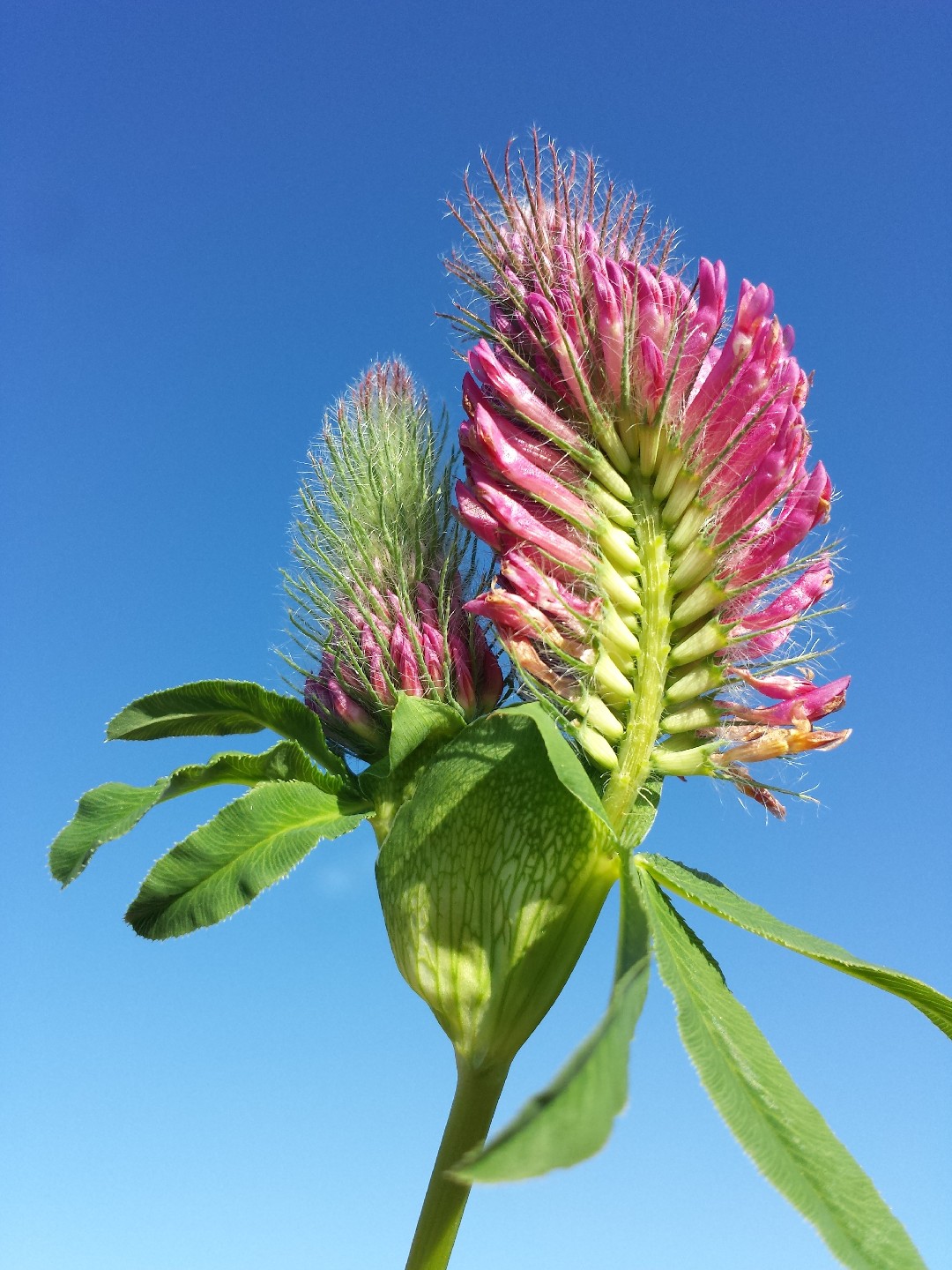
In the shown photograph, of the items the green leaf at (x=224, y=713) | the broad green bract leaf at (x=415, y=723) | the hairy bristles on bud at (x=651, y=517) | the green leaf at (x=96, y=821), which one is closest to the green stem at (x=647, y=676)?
the hairy bristles on bud at (x=651, y=517)

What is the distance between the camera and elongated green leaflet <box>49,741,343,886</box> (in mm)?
2553

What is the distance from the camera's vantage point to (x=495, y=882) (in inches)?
90.4

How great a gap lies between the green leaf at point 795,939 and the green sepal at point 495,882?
147 millimetres

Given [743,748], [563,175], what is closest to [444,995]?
[743,748]

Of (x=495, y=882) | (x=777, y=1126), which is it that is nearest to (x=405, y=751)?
(x=495, y=882)

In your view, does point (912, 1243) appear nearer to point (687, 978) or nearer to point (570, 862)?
point (687, 978)

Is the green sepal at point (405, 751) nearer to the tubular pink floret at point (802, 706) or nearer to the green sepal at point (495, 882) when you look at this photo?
the green sepal at point (495, 882)

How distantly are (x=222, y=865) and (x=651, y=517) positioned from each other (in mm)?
1281

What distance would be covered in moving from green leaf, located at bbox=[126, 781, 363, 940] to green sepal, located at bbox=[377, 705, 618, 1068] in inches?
10.9

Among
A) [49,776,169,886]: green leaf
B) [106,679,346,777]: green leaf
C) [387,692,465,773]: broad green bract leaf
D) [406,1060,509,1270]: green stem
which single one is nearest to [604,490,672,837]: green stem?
[387,692,465,773]: broad green bract leaf

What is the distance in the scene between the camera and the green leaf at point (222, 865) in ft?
7.83

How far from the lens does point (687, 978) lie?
2.09m

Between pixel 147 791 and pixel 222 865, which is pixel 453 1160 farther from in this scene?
pixel 147 791

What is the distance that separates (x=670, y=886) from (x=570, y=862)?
0.22 m
